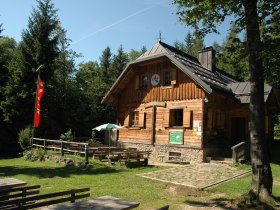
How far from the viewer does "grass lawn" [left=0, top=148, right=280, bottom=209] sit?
32.9 ft

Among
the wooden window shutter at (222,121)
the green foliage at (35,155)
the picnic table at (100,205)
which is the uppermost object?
the wooden window shutter at (222,121)

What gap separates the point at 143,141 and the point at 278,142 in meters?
13.6

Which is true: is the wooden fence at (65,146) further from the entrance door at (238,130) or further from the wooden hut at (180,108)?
the entrance door at (238,130)

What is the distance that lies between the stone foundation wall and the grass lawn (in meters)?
3.20

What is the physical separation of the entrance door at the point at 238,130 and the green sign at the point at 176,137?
148 inches

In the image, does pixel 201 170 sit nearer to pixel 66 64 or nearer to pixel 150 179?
pixel 150 179

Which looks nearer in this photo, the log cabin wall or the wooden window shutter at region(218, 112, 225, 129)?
the log cabin wall

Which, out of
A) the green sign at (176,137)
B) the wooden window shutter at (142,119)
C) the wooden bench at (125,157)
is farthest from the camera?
the wooden window shutter at (142,119)

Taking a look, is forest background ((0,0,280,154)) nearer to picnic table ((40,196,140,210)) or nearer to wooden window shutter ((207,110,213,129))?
wooden window shutter ((207,110,213,129))

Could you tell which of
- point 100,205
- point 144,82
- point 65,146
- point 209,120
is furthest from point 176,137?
point 100,205

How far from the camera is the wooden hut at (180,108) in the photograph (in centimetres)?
1870

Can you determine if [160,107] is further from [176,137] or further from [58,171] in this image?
[58,171]

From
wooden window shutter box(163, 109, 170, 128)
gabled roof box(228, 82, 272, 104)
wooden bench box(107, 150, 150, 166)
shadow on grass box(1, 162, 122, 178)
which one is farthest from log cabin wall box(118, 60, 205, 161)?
shadow on grass box(1, 162, 122, 178)

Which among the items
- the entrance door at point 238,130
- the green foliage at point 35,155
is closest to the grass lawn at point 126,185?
the green foliage at point 35,155
